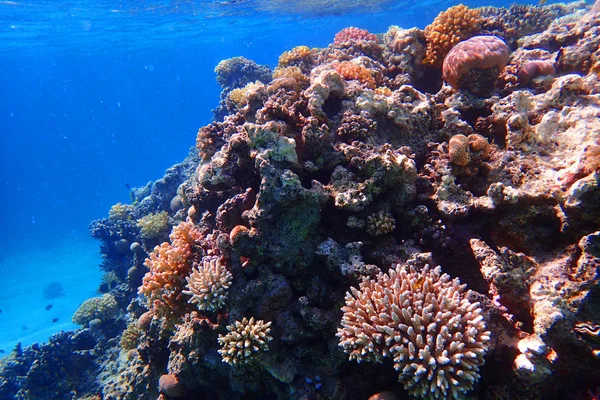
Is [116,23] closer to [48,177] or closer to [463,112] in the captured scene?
[463,112]

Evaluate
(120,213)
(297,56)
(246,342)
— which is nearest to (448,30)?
(297,56)

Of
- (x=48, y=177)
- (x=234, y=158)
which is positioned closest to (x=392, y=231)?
(x=234, y=158)

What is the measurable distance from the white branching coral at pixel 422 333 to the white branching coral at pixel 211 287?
187 cm

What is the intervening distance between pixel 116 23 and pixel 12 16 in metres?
8.11

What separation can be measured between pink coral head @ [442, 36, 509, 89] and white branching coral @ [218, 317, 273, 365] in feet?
18.2

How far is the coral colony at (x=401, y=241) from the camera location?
3230 millimetres

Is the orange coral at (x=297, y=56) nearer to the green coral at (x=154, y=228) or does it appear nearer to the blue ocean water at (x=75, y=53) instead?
the green coral at (x=154, y=228)

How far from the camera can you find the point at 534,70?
5.70 meters

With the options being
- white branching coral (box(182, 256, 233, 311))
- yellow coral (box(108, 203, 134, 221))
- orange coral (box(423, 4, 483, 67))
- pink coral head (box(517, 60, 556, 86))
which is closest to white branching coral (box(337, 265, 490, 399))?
white branching coral (box(182, 256, 233, 311))

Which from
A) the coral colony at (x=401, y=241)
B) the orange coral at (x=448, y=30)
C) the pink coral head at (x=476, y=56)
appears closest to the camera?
the coral colony at (x=401, y=241)

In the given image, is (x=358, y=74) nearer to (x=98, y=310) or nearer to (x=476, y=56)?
(x=476, y=56)

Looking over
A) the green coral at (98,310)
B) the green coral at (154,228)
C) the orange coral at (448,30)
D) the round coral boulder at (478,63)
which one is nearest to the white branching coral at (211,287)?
the round coral boulder at (478,63)

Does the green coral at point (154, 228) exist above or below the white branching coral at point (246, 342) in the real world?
above

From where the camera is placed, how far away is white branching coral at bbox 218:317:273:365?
13.5 ft
